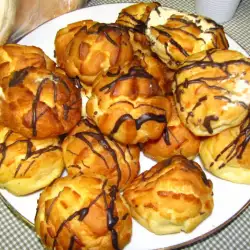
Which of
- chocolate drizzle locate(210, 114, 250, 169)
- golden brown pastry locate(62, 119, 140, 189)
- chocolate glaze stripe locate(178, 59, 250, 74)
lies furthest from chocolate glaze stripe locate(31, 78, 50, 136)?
chocolate drizzle locate(210, 114, 250, 169)

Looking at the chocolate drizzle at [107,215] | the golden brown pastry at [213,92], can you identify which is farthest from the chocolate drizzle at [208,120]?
the chocolate drizzle at [107,215]

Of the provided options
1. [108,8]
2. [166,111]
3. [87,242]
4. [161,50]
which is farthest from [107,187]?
[108,8]

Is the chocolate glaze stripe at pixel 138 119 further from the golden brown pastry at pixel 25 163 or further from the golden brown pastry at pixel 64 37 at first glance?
the golden brown pastry at pixel 64 37

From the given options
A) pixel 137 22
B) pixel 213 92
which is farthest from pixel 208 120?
pixel 137 22

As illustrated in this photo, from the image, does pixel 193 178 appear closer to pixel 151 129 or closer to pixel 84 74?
pixel 151 129

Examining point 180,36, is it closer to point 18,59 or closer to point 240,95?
point 240,95

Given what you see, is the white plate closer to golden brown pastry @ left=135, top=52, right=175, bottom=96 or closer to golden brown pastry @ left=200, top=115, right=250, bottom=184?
golden brown pastry @ left=200, top=115, right=250, bottom=184
